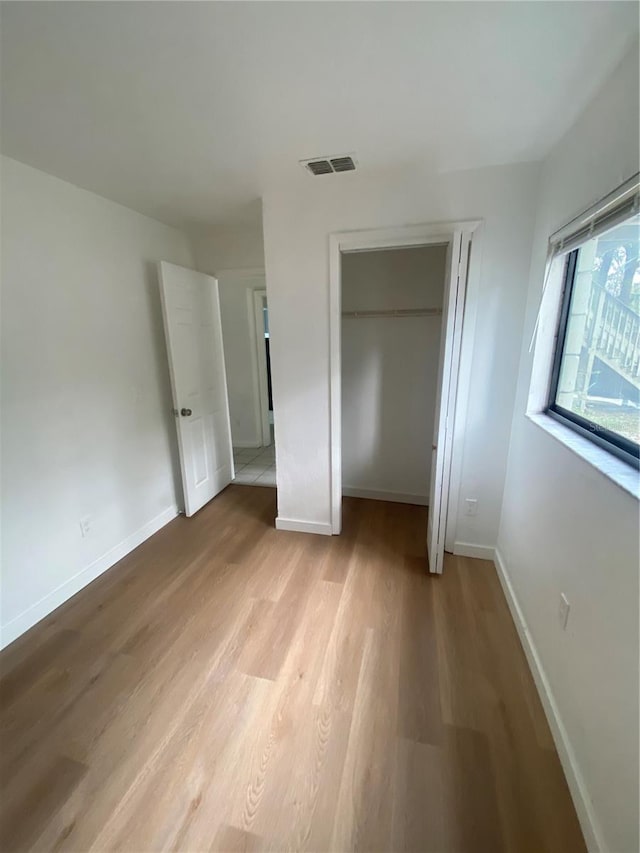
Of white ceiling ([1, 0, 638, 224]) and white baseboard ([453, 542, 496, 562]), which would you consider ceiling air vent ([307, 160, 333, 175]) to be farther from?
white baseboard ([453, 542, 496, 562])

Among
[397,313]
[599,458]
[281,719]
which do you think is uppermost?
[397,313]

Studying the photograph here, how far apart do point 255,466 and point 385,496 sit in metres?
1.68

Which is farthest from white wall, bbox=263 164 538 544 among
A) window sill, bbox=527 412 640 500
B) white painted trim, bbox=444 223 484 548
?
window sill, bbox=527 412 640 500

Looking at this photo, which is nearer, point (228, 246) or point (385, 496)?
point (228, 246)

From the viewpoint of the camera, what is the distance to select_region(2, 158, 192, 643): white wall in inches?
70.2

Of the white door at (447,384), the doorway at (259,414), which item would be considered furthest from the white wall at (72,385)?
the white door at (447,384)

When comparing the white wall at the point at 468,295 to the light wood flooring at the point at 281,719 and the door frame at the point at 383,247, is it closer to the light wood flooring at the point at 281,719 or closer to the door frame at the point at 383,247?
the door frame at the point at 383,247

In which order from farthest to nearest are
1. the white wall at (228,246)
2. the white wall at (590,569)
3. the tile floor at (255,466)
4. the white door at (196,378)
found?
1. the tile floor at (255,466)
2. the white wall at (228,246)
3. the white door at (196,378)
4. the white wall at (590,569)

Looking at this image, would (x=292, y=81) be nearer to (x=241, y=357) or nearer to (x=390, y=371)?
(x=390, y=371)

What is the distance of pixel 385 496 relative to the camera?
323 centimetres

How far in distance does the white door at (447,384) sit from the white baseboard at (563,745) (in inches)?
20.6

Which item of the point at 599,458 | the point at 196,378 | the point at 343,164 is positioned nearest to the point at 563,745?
the point at 599,458

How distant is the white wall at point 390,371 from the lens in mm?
2779

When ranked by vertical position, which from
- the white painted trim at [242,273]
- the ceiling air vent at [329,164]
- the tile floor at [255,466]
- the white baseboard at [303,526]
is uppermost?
the ceiling air vent at [329,164]
